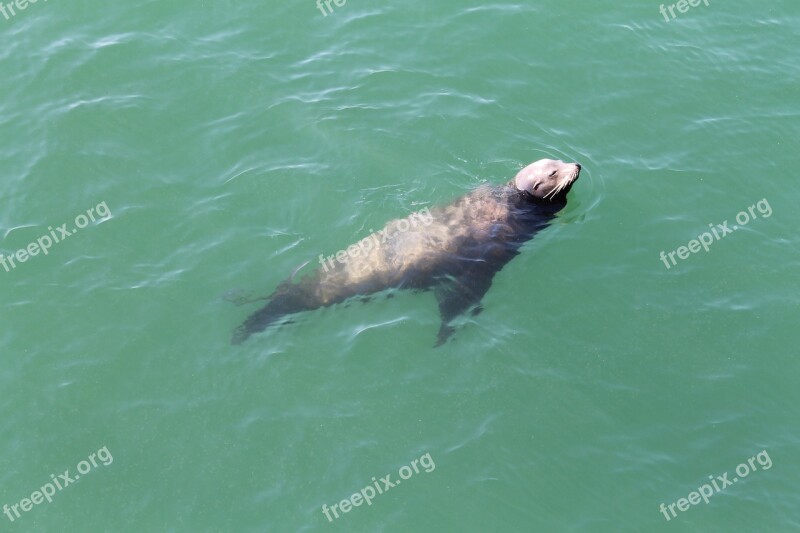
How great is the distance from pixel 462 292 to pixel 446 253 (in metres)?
0.86

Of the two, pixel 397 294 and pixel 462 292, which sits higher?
pixel 397 294

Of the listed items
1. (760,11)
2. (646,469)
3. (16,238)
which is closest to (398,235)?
(646,469)

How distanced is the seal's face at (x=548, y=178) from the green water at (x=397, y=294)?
2.36ft

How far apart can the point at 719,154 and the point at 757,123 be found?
1439mm

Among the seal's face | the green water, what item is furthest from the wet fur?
the green water

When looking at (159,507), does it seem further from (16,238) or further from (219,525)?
(16,238)

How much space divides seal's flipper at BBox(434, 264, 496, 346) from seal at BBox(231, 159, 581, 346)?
0.06 ft

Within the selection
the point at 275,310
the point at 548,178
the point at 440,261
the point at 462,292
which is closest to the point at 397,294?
the point at 440,261

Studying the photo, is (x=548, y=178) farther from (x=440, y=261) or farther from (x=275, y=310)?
(x=275, y=310)

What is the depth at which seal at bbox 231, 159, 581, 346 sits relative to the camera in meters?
15.2

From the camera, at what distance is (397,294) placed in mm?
15391

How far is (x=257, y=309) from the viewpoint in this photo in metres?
15.1

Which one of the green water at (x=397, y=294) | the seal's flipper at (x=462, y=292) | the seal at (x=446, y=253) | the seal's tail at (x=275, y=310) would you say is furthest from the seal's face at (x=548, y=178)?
the seal's tail at (x=275, y=310)

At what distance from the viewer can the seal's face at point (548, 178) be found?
15.8 metres
